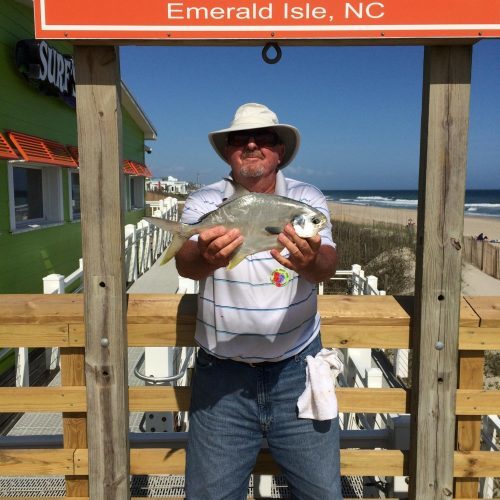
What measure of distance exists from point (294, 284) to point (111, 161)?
36.0 inches

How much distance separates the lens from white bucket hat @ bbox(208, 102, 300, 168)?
196 cm

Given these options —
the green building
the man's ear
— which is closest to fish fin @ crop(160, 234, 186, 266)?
the man's ear

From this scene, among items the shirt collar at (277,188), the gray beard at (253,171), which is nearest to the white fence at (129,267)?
the shirt collar at (277,188)

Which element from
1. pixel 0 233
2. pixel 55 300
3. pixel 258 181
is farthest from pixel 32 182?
pixel 258 181

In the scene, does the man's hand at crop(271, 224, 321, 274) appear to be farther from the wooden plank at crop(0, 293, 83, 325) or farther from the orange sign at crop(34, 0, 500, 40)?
the wooden plank at crop(0, 293, 83, 325)

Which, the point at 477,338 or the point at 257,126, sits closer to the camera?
the point at 257,126

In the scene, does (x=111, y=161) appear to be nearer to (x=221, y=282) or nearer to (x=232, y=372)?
(x=221, y=282)

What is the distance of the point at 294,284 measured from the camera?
6.49 ft

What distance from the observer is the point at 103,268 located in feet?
7.00

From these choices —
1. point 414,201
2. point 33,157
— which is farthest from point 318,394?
point 414,201

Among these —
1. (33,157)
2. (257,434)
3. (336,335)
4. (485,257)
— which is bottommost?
(485,257)

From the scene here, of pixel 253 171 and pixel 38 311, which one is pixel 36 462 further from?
pixel 253 171

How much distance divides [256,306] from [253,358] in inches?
8.3

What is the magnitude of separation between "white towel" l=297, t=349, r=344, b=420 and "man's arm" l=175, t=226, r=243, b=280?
582 millimetres
